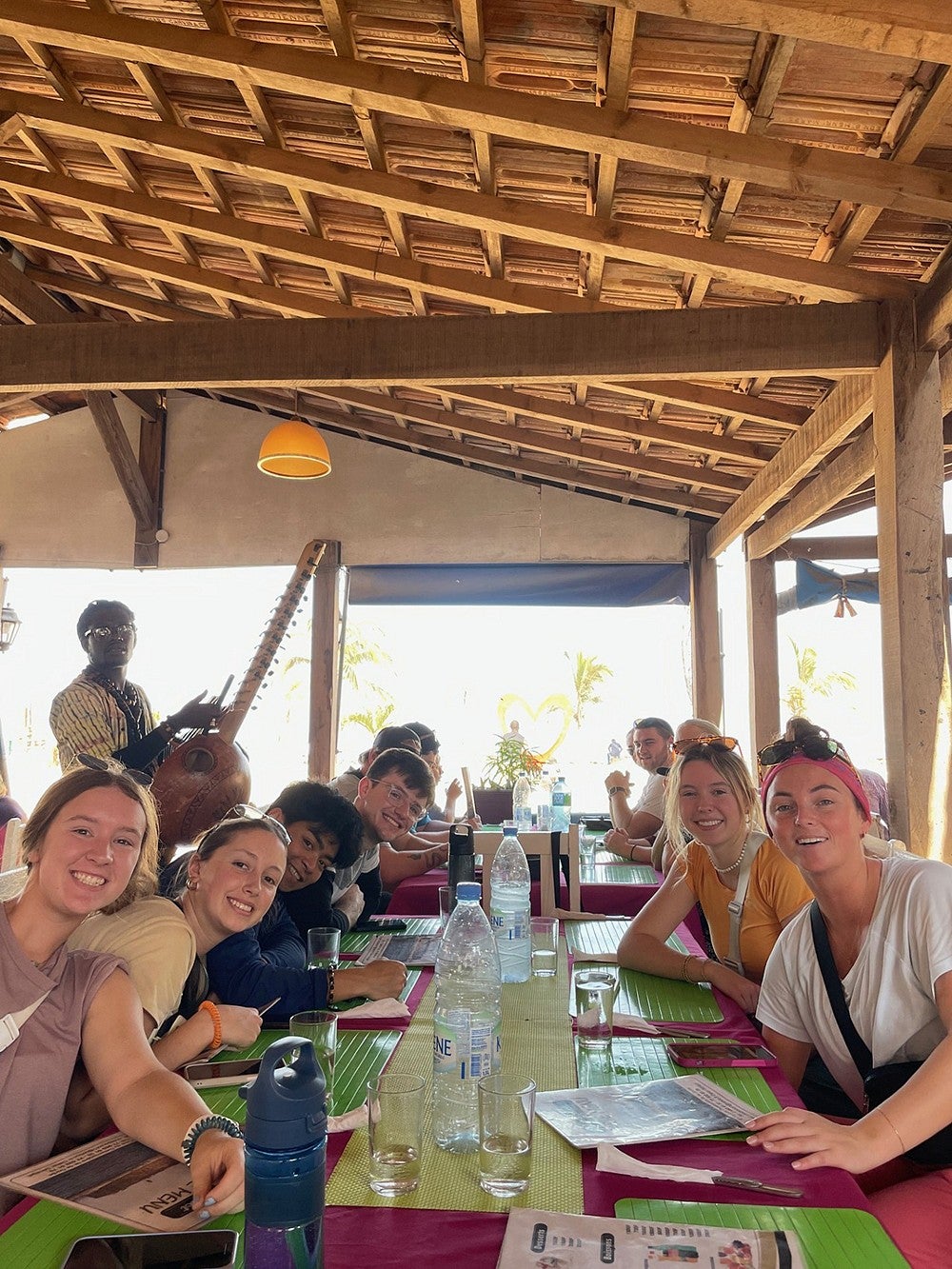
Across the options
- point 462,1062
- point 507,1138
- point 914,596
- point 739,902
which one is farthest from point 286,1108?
point 914,596

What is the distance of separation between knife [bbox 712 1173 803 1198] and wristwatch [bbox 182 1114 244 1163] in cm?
59

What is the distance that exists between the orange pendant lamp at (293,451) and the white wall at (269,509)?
290 cm

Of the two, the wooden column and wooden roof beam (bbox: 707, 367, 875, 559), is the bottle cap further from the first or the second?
the wooden column

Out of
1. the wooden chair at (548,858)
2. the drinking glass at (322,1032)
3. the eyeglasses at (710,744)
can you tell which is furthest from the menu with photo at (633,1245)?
the eyeglasses at (710,744)

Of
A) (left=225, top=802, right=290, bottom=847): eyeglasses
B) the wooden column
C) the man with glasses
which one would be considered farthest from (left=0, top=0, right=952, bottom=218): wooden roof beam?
the wooden column

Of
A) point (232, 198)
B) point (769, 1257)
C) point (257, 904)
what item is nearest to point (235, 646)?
point (232, 198)

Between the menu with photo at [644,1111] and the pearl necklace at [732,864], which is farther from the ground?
the pearl necklace at [732,864]

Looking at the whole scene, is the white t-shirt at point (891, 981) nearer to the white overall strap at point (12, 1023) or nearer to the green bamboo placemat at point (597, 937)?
the green bamboo placemat at point (597, 937)

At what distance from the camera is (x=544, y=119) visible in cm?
303

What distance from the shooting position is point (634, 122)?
3012mm

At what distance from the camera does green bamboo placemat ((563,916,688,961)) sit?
2.46 m

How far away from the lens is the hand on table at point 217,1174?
1119 mm

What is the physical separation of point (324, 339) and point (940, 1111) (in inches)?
145

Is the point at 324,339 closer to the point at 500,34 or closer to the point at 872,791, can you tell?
the point at 500,34
